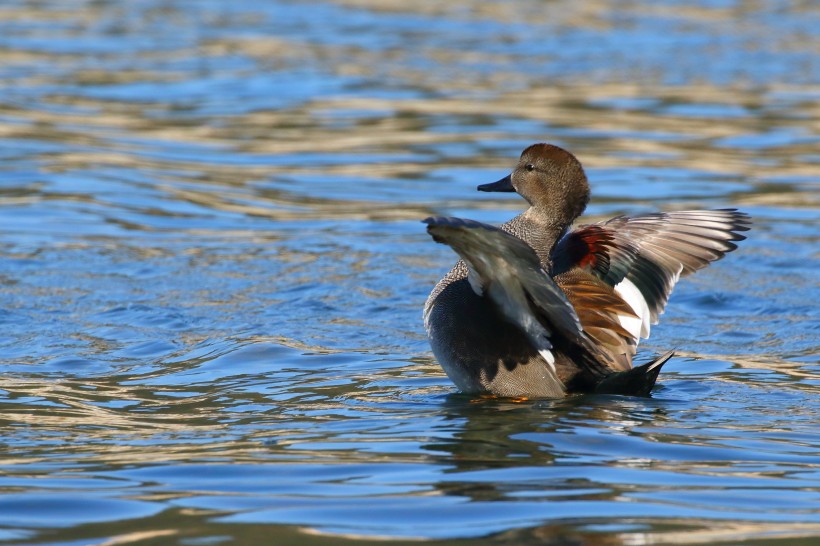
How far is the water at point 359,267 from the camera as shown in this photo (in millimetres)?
4488

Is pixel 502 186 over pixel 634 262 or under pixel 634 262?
over

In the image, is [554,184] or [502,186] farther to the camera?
[502,186]

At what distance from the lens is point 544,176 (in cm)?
625

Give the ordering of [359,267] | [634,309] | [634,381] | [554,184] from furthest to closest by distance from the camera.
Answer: [359,267] < [634,309] < [554,184] < [634,381]

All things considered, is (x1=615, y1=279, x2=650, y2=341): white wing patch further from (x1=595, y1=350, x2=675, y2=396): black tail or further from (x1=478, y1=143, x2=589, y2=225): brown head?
(x1=478, y1=143, x2=589, y2=225): brown head

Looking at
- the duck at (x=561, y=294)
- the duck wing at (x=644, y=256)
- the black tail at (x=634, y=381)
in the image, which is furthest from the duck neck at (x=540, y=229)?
the black tail at (x=634, y=381)

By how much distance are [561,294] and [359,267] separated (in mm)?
4097

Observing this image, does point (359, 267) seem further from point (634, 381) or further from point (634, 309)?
point (634, 381)

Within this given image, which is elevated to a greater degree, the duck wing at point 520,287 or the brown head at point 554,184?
the brown head at point 554,184

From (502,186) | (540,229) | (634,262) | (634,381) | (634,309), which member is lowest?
(634,381)

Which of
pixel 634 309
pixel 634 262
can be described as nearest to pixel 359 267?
pixel 634 262

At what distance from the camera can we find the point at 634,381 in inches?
232

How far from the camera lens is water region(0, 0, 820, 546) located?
14.7 feet

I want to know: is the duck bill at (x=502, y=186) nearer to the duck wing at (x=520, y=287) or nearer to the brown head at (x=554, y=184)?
the brown head at (x=554, y=184)
